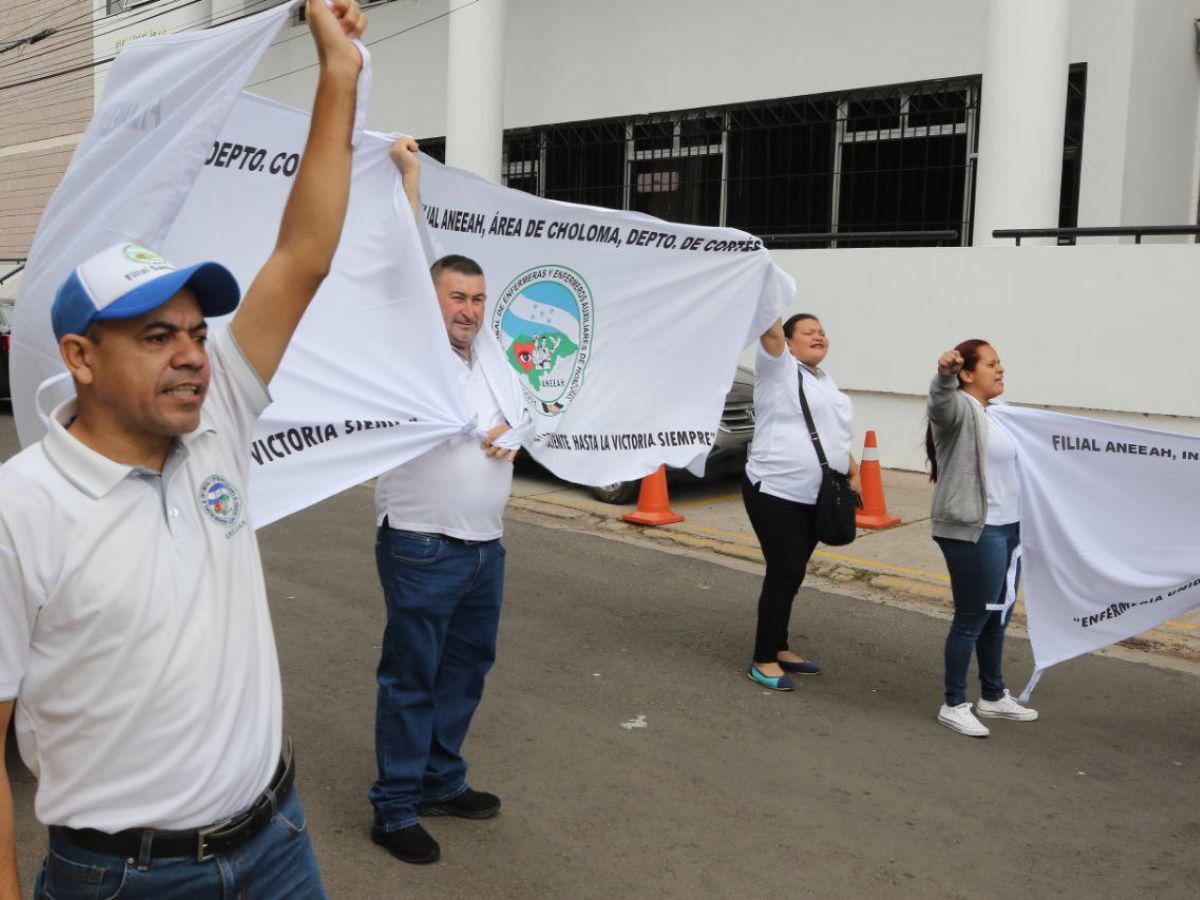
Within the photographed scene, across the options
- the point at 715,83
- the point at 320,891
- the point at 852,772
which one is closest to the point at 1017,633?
the point at 852,772

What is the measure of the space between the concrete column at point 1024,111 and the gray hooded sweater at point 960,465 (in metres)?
6.49

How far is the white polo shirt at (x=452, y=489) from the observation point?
13.4 ft

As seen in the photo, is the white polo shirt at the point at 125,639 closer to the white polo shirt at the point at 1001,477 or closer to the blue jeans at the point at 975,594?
the blue jeans at the point at 975,594

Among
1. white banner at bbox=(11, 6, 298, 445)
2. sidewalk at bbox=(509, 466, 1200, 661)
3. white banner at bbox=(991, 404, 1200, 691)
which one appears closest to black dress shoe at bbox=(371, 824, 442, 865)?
white banner at bbox=(11, 6, 298, 445)

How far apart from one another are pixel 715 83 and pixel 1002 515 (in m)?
10.9

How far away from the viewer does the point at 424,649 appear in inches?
161

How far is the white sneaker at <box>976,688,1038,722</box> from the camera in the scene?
580 cm

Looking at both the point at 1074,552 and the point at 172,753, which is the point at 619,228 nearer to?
the point at 1074,552

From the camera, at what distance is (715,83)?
15305mm

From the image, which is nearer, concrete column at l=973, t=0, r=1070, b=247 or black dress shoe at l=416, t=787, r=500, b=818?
black dress shoe at l=416, t=787, r=500, b=818

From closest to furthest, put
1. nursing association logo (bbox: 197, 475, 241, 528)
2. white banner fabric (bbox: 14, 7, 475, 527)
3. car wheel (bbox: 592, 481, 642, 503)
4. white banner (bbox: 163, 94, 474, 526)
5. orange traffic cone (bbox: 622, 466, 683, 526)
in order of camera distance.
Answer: nursing association logo (bbox: 197, 475, 241, 528) < white banner fabric (bbox: 14, 7, 475, 527) < white banner (bbox: 163, 94, 474, 526) < orange traffic cone (bbox: 622, 466, 683, 526) < car wheel (bbox: 592, 481, 642, 503)

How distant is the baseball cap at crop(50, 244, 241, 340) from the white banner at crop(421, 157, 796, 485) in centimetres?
266

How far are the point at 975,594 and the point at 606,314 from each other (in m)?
2.13

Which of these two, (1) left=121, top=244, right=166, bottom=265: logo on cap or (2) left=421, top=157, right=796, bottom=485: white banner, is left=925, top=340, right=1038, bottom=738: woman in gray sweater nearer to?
(2) left=421, top=157, right=796, bottom=485: white banner
